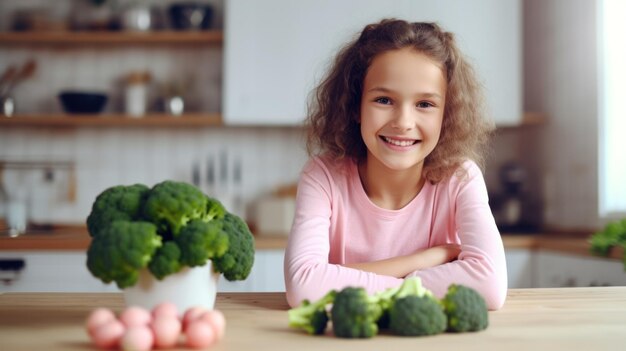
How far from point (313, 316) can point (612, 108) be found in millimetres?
2346

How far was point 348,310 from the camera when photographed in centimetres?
87

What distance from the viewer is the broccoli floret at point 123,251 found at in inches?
34.8

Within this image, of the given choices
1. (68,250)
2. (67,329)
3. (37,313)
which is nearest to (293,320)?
(67,329)

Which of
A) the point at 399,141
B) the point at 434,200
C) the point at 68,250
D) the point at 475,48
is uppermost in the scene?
the point at 475,48

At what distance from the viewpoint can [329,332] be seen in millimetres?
926

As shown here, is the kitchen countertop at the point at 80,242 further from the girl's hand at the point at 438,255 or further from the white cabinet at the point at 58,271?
the girl's hand at the point at 438,255

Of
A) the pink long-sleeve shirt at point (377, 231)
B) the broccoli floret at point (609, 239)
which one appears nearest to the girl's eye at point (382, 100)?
the pink long-sleeve shirt at point (377, 231)

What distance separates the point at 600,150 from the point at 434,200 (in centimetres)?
159

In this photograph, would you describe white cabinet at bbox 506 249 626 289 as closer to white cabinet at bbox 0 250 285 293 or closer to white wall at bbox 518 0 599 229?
white wall at bbox 518 0 599 229

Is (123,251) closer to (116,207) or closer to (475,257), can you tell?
(116,207)

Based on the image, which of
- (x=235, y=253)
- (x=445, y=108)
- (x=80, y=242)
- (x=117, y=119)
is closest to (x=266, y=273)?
(x=80, y=242)

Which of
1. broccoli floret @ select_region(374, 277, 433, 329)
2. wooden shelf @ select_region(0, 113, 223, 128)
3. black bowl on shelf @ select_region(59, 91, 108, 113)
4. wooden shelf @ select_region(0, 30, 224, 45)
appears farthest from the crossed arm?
black bowl on shelf @ select_region(59, 91, 108, 113)

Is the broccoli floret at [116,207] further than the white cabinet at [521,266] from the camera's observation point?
No

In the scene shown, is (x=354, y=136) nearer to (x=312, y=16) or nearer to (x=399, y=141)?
(x=399, y=141)
